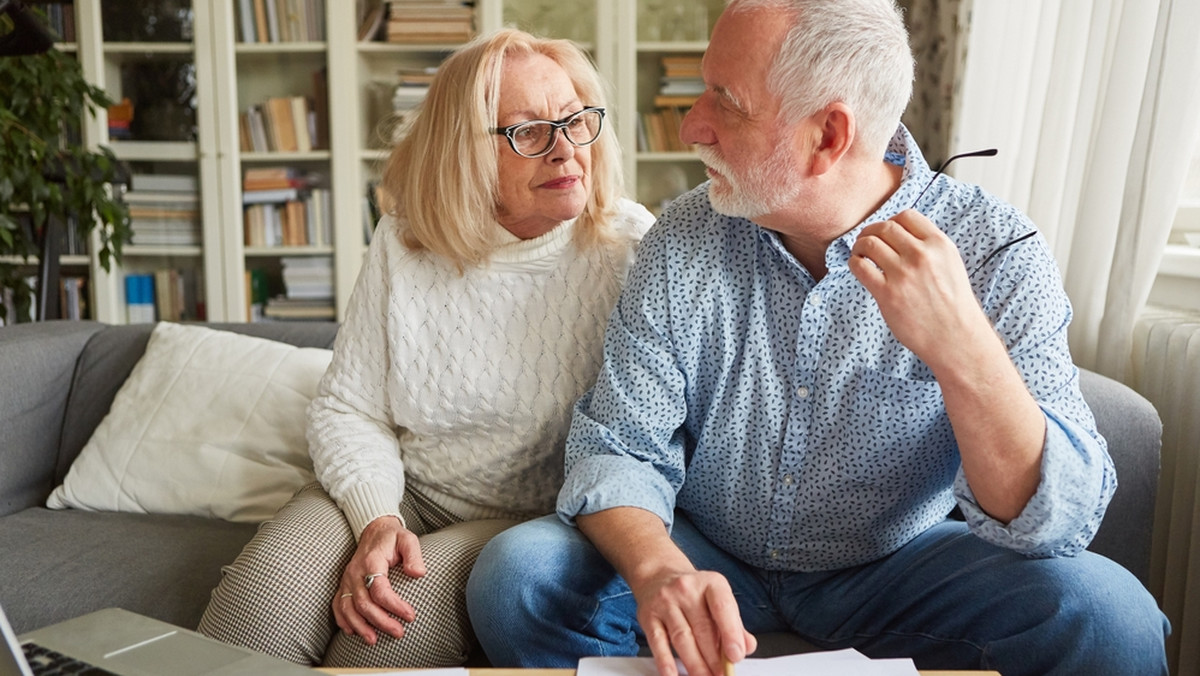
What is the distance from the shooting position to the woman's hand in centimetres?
115

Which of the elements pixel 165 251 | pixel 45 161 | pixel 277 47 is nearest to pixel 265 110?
pixel 277 47

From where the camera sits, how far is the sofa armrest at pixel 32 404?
5.72 feet

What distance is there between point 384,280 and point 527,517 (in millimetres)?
387

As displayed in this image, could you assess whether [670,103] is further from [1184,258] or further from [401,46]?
[1184,258]

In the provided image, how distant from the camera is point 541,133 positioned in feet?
4.56

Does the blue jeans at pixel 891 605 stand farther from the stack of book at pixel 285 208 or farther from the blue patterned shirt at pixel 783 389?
the stack of book at pixel 285 208

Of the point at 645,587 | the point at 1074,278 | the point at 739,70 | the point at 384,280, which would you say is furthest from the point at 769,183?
the point at 1074,278

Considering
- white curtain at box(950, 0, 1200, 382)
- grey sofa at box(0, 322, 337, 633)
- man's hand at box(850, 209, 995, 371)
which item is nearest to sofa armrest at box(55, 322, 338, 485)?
grey sofa at box(0, 322, 337, 633)

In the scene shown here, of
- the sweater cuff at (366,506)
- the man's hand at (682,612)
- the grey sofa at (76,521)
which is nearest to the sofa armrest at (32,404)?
the grey sofa at (76,521)

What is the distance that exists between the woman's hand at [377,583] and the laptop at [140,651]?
40 centimetres

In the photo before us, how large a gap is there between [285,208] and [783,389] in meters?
2.67

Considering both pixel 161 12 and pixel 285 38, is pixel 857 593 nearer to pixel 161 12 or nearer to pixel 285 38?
pixel 285 38

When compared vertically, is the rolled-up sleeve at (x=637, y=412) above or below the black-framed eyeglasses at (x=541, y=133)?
below

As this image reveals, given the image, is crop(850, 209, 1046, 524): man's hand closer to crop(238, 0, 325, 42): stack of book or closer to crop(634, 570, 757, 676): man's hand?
crop(634, 570, 757, 676): man's hand
